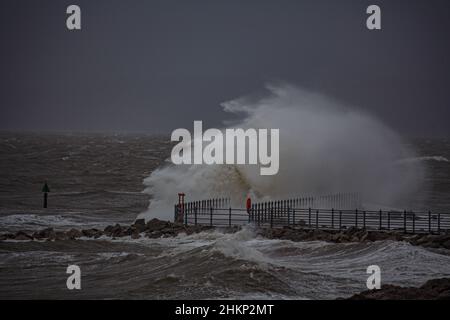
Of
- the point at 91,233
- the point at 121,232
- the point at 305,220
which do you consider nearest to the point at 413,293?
the point at 305,220

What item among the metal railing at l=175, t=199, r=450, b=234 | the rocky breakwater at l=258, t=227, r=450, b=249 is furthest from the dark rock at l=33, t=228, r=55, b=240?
the rocky breakwater at l=258, t=227, r=450, b=249

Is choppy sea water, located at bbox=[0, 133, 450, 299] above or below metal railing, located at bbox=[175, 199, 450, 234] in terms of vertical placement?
below

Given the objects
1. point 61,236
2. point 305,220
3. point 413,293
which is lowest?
point 413,293

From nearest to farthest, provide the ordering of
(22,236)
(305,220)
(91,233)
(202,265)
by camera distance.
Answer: (202,265) < (22,236) < (91,233) < (305,220)

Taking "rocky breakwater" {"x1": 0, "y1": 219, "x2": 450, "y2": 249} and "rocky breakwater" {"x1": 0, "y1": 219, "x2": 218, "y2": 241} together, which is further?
"rocky breakwater" {"x1": 0, "y1": 219, "x2": 218, "y2": 241}

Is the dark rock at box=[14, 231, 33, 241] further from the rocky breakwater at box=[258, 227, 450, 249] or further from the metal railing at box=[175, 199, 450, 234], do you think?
the rocky breakwater at box=[258, 227, 450, 249]

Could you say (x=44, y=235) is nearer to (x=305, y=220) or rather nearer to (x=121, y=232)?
(x=121, y=232)

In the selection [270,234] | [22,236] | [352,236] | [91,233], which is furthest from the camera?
[91,233]

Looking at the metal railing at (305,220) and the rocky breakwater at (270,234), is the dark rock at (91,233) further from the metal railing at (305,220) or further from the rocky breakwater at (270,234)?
the metal railing at (305,220)

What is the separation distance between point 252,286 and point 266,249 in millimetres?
4754

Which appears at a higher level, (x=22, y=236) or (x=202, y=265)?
(x=22, y=236)

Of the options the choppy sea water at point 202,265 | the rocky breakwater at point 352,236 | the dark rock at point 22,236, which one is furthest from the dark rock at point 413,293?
the dark rock at point 22,236
